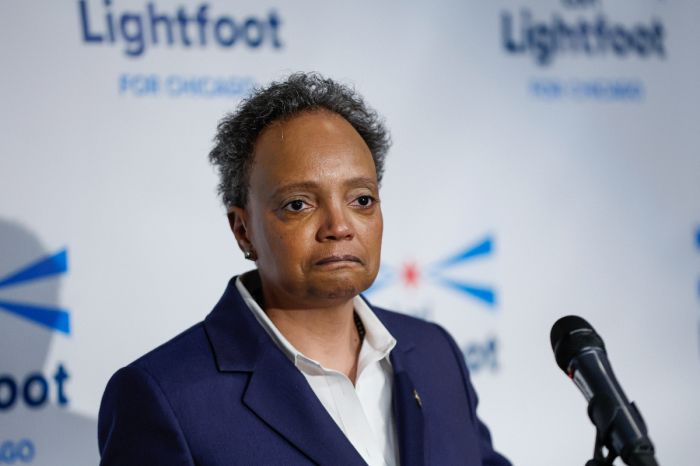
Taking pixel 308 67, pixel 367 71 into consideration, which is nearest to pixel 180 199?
pixel 308 67

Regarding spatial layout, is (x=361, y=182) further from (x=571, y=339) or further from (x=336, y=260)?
(x=571, y=339)

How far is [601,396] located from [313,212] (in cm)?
67

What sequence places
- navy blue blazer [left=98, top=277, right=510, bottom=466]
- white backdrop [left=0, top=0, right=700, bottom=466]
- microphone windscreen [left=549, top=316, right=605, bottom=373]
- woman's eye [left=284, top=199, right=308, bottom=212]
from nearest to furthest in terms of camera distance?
microphone windscreen [left=549, top=316, right=605, bottom=373] → navy blue blazer [left=98, top=277, right=510, bottom=466] → woman's eye [left=284, top=199, right=308, bottom=212] → white backdrop [left=0, top=0, right=700, bottom=466]

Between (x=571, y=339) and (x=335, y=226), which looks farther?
(x=335, y=226)

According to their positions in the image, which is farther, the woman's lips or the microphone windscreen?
the woman's lips

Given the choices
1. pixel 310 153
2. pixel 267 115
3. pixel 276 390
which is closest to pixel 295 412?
pixel 276 390

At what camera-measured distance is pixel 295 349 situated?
1398 millimetres

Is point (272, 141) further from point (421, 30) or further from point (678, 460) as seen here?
point (678, 460)

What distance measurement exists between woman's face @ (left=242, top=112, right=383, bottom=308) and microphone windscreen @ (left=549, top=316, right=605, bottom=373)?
450 mm

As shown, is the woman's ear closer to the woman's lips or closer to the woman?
the woman

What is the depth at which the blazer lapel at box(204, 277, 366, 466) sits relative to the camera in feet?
4.20

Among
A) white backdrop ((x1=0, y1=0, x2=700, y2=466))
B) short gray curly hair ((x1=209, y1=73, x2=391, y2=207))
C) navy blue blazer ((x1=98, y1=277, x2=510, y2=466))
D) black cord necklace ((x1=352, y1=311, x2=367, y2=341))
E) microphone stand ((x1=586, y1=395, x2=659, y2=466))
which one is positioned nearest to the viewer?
microphone stand ((x1=586, y1=395, x2=659, y2=466))

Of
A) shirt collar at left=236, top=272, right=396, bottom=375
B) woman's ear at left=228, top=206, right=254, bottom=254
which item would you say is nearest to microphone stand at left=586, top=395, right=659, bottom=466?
shirt collar at left=236, top=272, right=396, bottom=375

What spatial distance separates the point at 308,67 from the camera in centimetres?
241
